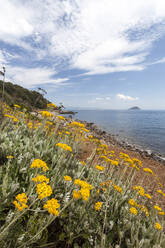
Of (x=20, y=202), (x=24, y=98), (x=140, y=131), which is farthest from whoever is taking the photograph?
(x=140, y=131)

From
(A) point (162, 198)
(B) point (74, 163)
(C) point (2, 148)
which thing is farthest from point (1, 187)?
(A) point (162, 198)

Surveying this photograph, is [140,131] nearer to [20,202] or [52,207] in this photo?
[52,207]

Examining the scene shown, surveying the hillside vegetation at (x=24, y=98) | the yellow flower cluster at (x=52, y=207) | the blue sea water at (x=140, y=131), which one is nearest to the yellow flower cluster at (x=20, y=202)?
the yellow flower cluster at (x=52, y=207)

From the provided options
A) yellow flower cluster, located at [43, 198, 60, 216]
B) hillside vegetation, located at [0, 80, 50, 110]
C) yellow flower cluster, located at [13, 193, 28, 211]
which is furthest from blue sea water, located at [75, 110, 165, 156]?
yellow flower cluster, located at [13, 193, 28, 211]

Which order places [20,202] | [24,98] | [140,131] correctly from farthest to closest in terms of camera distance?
[140,131], [24,98], [20,202]

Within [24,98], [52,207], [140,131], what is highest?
[24,98]

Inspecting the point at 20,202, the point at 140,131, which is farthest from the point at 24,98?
the point at 20,202

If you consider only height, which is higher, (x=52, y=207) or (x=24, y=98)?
(x=24, y=98)

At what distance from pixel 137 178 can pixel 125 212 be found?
3967 mm

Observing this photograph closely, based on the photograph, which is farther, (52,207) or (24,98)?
(24,98)

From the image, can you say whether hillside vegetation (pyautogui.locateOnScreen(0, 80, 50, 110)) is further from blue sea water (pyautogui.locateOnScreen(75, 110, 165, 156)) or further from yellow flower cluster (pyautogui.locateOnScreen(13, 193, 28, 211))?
blue sea water (pyautogui.locateOnScreen(75, 110, 165, 156))

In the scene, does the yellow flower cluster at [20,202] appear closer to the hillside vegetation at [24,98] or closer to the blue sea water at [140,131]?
the hillside vegetation at [24,98]

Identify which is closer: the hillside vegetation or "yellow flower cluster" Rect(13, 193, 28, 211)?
"yellow flower cluster" Rect(13, 193, 28, 211)

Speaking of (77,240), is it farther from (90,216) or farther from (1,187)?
(1,187)
